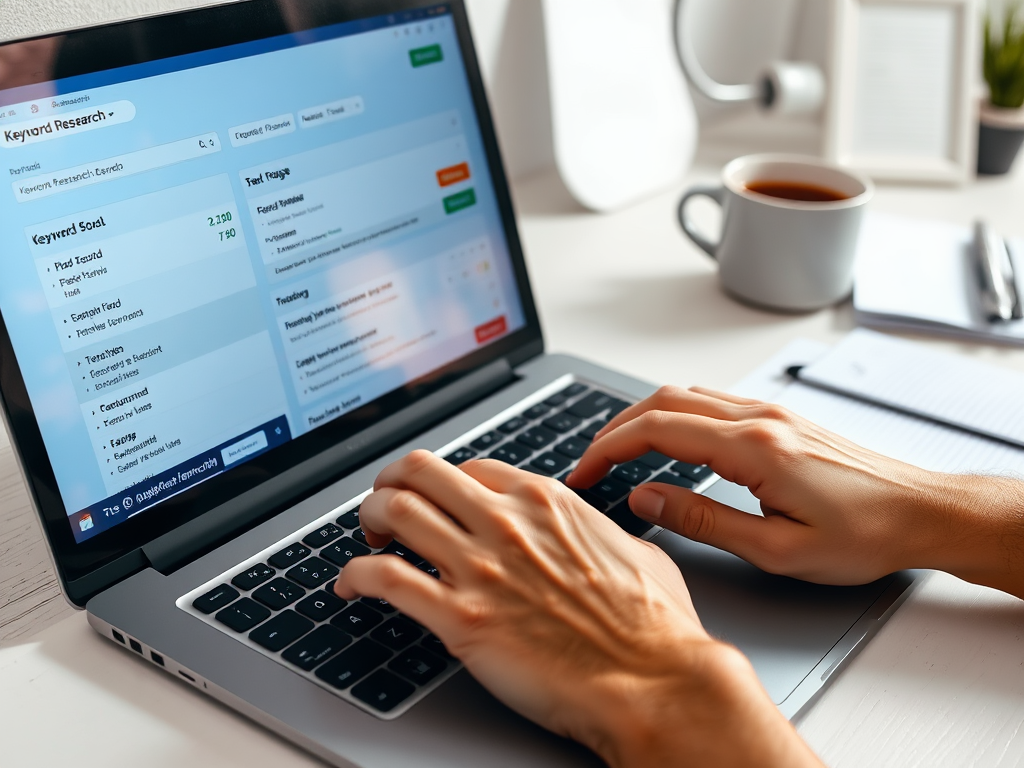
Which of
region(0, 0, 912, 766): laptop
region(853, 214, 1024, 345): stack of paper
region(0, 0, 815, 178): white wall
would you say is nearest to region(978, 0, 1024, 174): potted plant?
region(853, 214, 1024, 345): stack of paper

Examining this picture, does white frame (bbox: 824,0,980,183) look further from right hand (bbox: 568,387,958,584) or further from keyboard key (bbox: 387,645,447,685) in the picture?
keyboard key (bbox: 387,645,447,685)

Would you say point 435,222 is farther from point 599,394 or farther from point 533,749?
point 533,749

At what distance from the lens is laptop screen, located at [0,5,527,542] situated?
1.77ft

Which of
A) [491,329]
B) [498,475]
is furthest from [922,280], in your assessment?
[498,475]

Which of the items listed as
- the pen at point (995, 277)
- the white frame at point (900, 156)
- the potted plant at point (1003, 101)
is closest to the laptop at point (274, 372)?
the pen at point (995, 277)

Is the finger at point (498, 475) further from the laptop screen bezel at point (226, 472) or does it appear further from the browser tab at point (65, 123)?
the browser tab at point (65, 123)

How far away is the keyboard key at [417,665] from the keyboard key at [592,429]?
25cm

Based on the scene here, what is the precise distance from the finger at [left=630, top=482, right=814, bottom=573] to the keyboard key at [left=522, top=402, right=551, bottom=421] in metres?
0.15

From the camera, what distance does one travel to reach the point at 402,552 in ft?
1.92

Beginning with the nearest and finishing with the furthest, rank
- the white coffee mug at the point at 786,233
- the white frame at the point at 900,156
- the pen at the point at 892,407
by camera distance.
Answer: the pen at the point at 892,407
the white coffee mug at the point at 786,233
the white frame at the point at 900,156

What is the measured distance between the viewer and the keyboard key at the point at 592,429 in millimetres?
717

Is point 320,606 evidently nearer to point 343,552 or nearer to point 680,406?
point 343,552

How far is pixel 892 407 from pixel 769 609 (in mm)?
314

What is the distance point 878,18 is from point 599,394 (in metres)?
0.91
